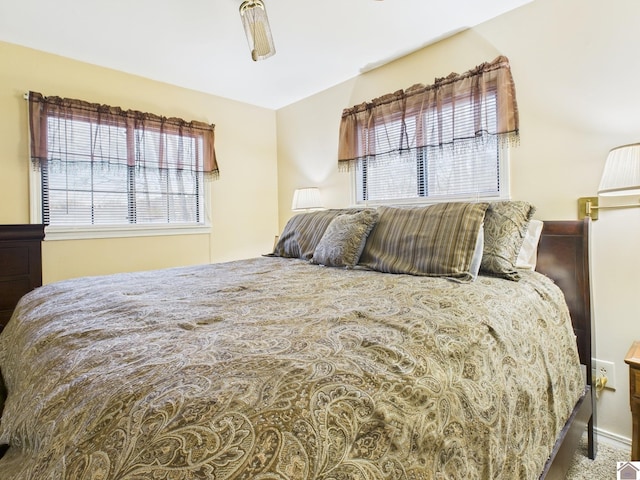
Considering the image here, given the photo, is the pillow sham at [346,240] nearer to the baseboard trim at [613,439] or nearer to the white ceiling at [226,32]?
the white ceiling at [226,32]

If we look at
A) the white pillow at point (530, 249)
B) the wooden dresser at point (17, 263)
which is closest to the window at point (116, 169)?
the wooden dresser at point (17, 263)

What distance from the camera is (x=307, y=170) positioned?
3674mm

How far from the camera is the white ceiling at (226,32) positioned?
6.90 feet

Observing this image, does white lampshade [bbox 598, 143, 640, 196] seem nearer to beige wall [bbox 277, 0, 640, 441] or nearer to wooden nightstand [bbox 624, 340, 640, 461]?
beige wall [bbox 277, 0, 640, 441]

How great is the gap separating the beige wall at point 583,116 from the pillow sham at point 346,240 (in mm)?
971

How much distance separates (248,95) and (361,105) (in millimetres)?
1319

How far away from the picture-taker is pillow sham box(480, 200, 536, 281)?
1.64 metres

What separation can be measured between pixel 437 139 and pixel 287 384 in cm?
229

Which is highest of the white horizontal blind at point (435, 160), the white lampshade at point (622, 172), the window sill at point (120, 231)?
the white horizontal blind at point (435, 160)

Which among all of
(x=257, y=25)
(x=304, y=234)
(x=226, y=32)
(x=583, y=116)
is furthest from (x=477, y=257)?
(x=226, y=32)

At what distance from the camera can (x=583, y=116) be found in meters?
1.87

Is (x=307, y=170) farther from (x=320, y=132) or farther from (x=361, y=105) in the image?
(x=361, y=105)

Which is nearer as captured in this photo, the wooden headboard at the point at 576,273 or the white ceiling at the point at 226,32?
the wooden headboard at the point at 576,273

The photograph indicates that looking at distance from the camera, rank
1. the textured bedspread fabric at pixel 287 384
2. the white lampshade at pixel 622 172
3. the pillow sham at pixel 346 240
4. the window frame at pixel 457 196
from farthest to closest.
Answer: the window frame at pixel 457 196 < the pillow sham at pixel 346 240 < the white lampshade at pixel 622 172 < the textured bedspread fabric at pixel 287 384
